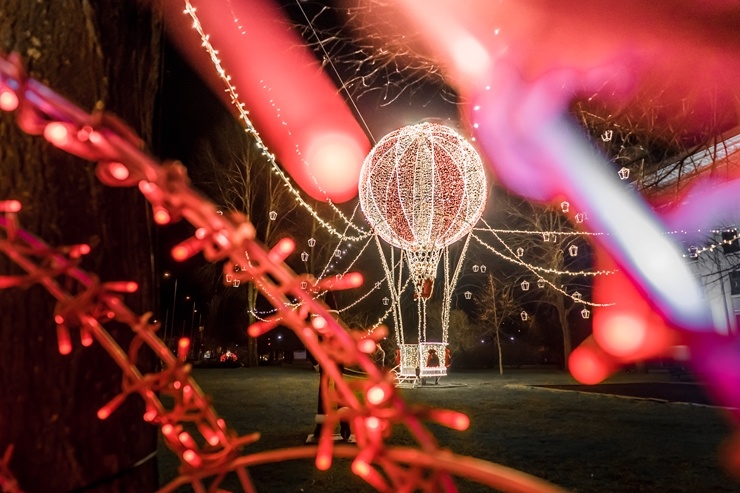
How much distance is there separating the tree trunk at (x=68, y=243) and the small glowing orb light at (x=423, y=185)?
10167 mm

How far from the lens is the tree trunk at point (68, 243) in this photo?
1.53 metres

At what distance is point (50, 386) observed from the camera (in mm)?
1558

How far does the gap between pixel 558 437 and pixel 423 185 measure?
5848 millimetres

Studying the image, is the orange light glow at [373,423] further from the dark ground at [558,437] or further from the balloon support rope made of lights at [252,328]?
the dark ground at [558,437]

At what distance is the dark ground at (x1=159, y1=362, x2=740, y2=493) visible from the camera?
5.68 metres

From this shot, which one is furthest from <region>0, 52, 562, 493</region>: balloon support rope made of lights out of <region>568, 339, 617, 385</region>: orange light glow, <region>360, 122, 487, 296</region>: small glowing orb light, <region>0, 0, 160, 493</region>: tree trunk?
<region>568, 339, 617, 385</region>: orange light glow

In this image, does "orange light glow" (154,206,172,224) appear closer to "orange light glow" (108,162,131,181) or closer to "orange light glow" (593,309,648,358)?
"orange light glow" (108,162,131,181)

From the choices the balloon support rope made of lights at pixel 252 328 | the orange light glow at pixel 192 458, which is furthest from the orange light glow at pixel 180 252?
the orange light glow at pixel 192 458

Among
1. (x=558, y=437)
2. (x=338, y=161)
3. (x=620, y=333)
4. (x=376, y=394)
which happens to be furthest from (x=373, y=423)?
(x=620, y=333)

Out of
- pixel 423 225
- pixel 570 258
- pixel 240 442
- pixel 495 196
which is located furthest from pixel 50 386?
pixel 570 258

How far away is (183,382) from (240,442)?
166 millimetres

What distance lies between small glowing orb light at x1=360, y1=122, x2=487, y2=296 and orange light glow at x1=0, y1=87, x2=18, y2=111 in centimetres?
1109

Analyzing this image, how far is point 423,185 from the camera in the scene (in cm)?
1202

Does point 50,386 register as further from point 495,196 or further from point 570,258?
point 570,258
